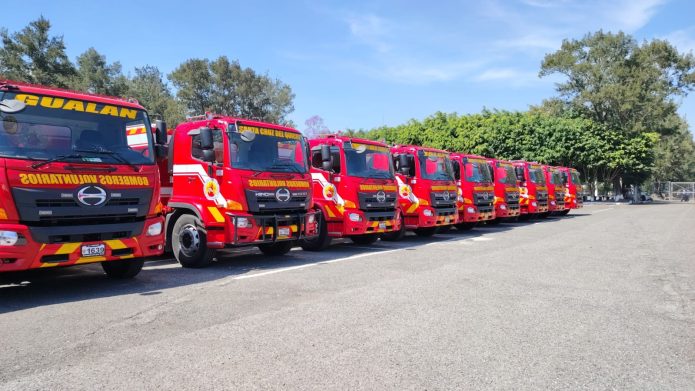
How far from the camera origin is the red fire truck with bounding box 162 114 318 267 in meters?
8.84

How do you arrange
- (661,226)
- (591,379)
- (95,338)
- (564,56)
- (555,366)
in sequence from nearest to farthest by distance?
(591,379) → (555,366) → (95,338) → (661,226) → (564,56)

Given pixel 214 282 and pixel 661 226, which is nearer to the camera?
pixel 214 282

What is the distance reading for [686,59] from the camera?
43.8 m

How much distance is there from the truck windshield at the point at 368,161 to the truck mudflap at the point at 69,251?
5201 millimetres

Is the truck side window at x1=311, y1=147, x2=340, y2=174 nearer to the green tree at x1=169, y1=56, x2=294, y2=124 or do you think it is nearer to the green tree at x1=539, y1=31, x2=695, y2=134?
the green tree at x1=539, y1=31, x2=695, y2=134

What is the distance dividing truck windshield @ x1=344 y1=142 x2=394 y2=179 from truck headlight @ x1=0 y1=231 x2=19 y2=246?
690 cm

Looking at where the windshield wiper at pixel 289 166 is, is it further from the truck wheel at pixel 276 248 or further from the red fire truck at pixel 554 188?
the red fire truck at pixel 554 188

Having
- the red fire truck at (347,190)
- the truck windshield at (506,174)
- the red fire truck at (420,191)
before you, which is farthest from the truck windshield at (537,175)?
the red fire truck at (347,190)

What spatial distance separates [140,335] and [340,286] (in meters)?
3.01

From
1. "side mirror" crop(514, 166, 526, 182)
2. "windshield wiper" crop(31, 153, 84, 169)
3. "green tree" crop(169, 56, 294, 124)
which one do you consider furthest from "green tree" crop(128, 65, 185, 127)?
"windshield wiper" crop(31, 153, 84, 169)

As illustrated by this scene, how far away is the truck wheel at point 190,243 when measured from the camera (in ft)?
29.6

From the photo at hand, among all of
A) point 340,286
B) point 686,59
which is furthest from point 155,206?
point 686,59

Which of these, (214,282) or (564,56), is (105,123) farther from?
(564,56)

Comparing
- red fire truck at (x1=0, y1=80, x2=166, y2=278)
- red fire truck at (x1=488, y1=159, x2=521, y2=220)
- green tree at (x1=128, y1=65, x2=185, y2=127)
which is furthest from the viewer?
green tree at (x1=128, y1=65, x2=185, y2=127)
